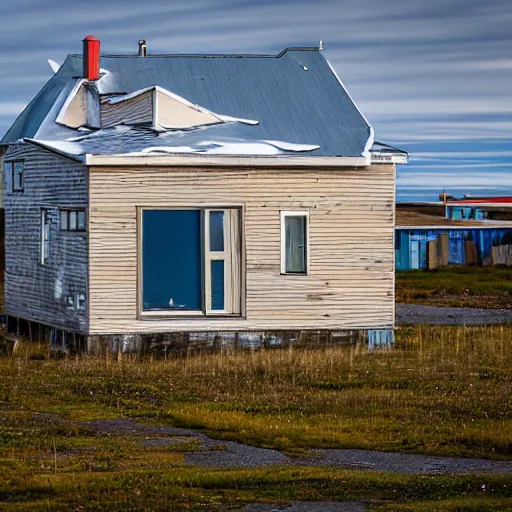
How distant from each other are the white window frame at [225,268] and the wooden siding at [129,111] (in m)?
2.51

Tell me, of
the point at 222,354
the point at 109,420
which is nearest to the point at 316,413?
the point at 109,420

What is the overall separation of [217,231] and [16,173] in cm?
568

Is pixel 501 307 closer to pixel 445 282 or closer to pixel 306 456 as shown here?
pixel 445 282

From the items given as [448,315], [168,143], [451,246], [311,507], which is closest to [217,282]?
[168,143]

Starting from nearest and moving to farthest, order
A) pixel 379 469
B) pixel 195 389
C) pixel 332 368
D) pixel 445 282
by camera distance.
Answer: pixel 379 469 → pixel 195 389 → pixel 332 368 → pixel 445 282

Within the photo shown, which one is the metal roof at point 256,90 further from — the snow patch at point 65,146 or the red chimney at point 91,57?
the snow patch at point 65,146

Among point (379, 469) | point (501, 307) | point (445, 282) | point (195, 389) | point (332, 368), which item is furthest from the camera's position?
point (445, 282)

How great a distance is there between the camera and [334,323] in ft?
76.2

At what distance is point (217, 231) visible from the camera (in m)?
22.8

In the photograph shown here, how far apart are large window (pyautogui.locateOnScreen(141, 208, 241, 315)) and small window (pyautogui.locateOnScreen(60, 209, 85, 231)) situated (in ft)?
3.61

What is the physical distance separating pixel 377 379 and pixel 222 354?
4052mm

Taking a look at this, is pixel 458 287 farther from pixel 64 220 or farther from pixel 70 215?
pixel 70 215

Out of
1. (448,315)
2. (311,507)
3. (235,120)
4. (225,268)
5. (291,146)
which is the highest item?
(235,120)

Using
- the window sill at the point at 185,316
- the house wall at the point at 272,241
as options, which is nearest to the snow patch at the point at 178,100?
the house wall at the point at 272,241
